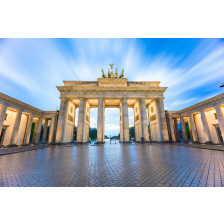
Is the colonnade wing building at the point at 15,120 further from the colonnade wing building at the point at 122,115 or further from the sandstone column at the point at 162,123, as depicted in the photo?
the sandstone column at the point at 162,123

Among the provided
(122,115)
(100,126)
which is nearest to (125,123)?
(122,115)

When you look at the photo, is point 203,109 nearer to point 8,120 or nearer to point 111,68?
point 111,68

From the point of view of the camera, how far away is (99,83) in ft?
86.5

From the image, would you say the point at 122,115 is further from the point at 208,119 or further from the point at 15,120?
the point at 15,120

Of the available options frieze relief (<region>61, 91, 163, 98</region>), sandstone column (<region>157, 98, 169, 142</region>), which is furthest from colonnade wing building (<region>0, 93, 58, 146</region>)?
sandstone column (<region>157, 98, 169, 142</region>)

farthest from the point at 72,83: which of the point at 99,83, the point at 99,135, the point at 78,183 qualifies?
the point at 78,183

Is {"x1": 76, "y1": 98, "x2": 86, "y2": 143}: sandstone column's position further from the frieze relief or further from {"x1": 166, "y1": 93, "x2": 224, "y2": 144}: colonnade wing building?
{"x1": 166, "y1": 93, "x2": 224, "y2": 144}: colonnade wing building

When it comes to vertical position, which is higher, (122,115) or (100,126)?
(122,115)

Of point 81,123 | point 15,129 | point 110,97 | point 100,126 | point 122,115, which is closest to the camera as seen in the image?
point 15,129

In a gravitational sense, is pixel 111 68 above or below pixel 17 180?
above

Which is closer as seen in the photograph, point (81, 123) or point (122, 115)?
point (81, 123)

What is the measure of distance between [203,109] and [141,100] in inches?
503

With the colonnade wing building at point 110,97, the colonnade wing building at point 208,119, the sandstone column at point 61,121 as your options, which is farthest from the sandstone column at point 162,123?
the sandstone column at point 61,121

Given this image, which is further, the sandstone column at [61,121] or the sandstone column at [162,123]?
the sandstone column at [162,123]
